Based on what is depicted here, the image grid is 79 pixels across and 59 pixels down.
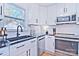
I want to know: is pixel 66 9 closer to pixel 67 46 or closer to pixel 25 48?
pixel 67 46

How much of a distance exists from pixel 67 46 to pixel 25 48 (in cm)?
56

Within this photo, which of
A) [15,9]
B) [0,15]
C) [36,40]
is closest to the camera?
[0,15]

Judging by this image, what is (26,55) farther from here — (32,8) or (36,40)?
(32,8)

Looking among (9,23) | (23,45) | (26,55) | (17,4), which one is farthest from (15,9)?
(26,55)

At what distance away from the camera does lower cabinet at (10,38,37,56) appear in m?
1.16

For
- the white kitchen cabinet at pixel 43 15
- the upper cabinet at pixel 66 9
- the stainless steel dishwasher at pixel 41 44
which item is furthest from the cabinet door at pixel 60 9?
the stainless steel dishwasher at pixel 41 44

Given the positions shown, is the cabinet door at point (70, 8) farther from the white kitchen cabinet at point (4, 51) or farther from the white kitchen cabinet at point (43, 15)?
the white kitchen cabinet at point (4, 51)

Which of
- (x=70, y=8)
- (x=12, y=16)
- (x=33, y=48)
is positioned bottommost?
(x=33, y=48)

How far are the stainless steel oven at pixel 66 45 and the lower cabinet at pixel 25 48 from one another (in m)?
0.32

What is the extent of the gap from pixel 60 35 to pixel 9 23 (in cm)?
69

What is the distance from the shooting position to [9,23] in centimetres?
119

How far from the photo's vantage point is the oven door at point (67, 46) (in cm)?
126

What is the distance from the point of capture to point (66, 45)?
1293 mm

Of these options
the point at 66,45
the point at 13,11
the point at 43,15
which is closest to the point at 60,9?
the point at 43,15
